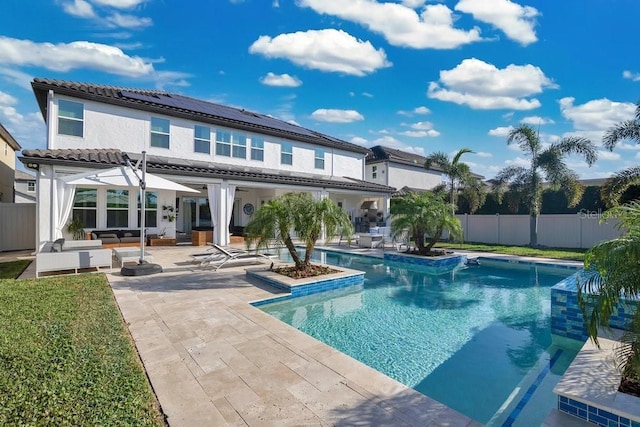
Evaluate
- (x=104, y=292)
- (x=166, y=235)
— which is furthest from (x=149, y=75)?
(x=104, y=292)

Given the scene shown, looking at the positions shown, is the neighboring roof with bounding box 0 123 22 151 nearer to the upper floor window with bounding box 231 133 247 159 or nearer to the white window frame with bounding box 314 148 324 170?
the upper floor window with bounding box 231 133 247 159

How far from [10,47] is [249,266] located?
1607 centimetres

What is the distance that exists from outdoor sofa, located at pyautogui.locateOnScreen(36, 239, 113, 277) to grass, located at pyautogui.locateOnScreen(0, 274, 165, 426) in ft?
10.4

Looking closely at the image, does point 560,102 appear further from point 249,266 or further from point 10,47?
point 10,47

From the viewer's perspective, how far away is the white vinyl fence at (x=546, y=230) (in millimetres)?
19375

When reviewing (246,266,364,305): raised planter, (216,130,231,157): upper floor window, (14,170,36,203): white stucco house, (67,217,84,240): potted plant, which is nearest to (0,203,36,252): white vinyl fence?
(67,217,84,240): potted plant

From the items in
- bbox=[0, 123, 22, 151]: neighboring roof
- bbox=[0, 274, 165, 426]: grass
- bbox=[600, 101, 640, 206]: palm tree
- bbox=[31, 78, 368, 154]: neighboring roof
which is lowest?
bbox=[0, 274, 165, 426]: grass

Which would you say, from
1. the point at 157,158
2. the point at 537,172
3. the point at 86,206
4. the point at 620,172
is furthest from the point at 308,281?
the point at 537,172

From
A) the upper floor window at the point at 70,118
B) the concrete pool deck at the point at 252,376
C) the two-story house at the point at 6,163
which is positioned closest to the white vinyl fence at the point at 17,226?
the upper floor window at the point at 70,118

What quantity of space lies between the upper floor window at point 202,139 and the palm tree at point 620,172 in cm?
2187

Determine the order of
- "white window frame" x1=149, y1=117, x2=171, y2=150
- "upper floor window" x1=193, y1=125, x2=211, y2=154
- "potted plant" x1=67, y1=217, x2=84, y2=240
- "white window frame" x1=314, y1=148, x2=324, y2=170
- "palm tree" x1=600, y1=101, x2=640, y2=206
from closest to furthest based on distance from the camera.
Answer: "palm tree" x1=600, y1=101, x2=640, y2=206 < "potted plant" x1=67, y1=217, x2=84, y2=240 < "white window frame" x1=149, y1=117, x2=171, y2=150 < "upper floor window" x1=193, y1=125, x2=211, y2=154 < "white window frame" x1=314, y1=148, x2=324, y2=170

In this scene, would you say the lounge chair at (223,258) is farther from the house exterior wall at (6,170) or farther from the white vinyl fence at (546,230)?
the house exterior wall at (6,170)

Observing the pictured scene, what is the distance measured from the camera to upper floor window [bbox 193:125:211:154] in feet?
65.7

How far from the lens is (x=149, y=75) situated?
22203 mm
